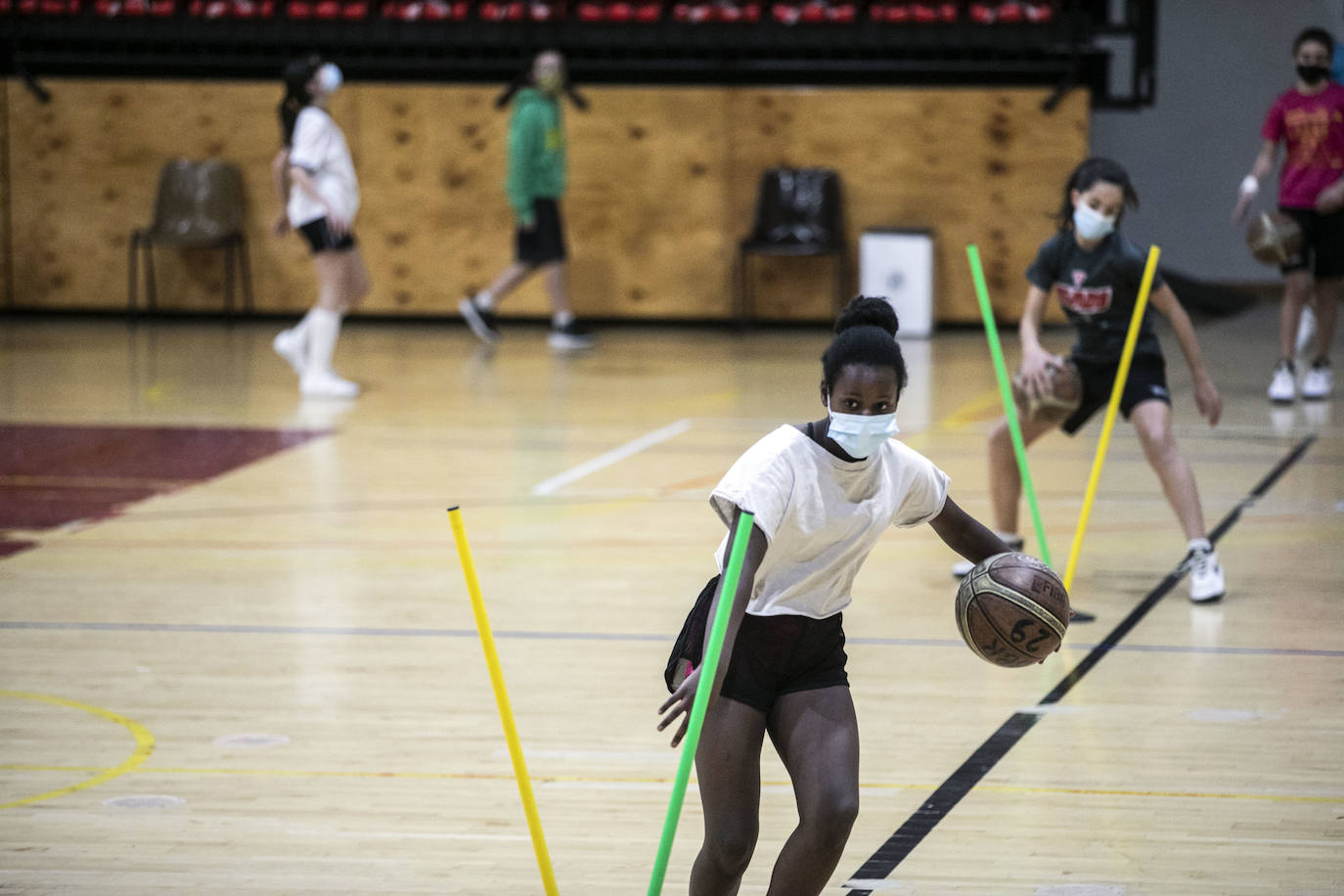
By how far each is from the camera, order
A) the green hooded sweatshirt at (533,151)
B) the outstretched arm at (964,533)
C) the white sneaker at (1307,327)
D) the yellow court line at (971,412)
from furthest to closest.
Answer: the green hooded sweatshirt at (533,151), the white sneaker at (1307,327), the yellow court line at (971,412), the outstretched arm at (964,533)

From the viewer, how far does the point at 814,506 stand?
3355 millimetres

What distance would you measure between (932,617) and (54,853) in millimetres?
3181

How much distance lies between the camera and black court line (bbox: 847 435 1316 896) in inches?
160

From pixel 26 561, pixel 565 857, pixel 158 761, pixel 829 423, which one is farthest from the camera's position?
pixel 26 561

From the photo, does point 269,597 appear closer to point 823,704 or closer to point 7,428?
point 823,704

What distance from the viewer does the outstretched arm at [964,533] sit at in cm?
357

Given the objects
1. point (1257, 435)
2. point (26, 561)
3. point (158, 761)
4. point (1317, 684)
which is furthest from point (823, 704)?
point (1257, 435)

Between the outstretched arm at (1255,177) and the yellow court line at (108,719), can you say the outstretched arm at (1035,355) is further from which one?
the outstretched arm at (1255,177)

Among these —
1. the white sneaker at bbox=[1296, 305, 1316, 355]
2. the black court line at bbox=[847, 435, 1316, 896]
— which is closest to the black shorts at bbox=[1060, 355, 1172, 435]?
the black court line at bbox=[847, 435, 1316, 896]

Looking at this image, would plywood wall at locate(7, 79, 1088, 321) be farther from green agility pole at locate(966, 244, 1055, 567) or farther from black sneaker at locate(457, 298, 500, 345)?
green agility pole at locate(966, 244, 1055, 567)

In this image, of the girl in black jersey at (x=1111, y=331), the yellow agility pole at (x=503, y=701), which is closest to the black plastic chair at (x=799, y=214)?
the girl in black jersey at (x=1111, y=331)

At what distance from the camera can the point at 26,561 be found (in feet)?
23.4

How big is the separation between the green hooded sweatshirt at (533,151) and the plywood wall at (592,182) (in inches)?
55.6

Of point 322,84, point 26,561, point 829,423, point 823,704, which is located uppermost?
point 322,84
